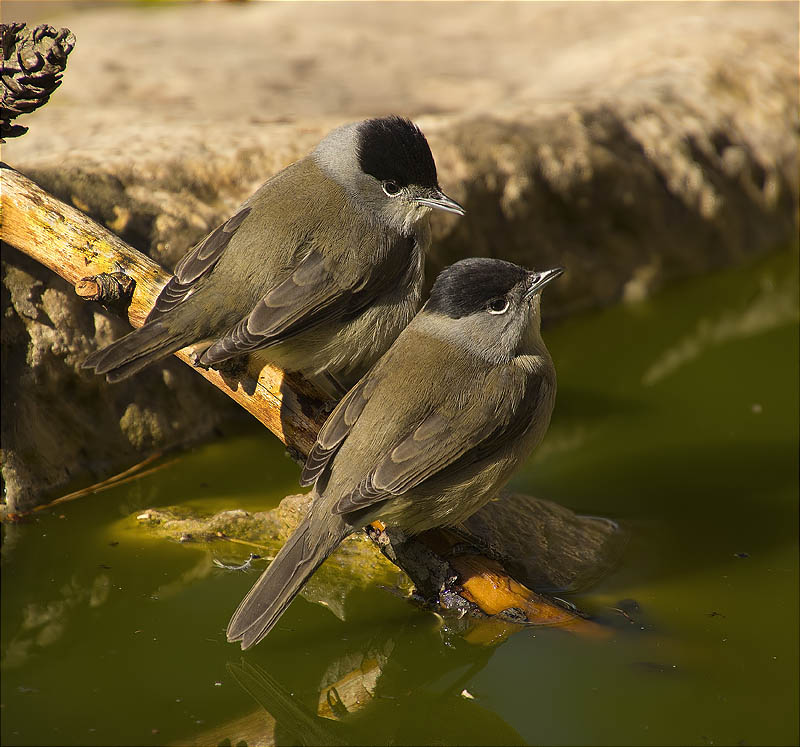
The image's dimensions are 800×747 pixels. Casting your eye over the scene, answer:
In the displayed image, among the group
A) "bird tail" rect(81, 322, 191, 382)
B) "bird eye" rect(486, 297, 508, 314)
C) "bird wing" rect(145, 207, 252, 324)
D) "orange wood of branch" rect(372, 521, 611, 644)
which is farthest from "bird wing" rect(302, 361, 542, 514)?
"bird wing" rect(145, 207, 252, 324)

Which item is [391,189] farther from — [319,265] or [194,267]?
[194,267]

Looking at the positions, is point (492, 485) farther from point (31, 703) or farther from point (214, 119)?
point (214, 119)

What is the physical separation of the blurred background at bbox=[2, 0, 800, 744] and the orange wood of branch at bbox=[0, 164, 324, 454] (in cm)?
78

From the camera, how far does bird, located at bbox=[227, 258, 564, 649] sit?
3.58 meters

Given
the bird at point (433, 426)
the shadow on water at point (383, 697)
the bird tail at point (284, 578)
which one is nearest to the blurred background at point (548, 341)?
the shadow on water at point (383, 697)

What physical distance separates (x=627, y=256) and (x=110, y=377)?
477cm

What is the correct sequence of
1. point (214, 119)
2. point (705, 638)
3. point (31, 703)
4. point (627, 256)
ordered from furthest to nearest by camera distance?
point (627, 256)
point (214, 119)
point (705, 638)
point (31, 703)

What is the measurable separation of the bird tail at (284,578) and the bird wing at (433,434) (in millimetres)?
109

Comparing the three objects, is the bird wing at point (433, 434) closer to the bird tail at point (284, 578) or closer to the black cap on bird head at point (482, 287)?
the bird tail at point (284, 578)

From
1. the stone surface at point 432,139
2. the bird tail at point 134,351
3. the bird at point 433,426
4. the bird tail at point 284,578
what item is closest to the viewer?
the bird tail at point 284,578

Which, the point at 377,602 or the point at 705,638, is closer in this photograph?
the point at 705,638

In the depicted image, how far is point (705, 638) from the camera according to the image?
3.97 meters

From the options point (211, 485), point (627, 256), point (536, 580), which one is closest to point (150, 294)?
point (211, 485)

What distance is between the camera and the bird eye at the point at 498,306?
4.04 metres
